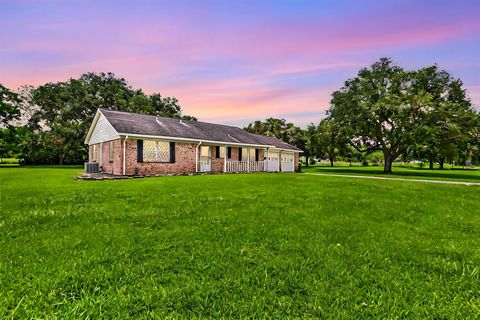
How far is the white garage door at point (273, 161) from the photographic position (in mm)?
25544

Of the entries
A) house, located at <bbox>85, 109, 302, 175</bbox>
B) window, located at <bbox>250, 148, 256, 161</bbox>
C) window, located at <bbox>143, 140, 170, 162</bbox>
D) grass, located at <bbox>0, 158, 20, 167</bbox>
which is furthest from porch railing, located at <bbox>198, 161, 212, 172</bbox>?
grass, located at <bbox>0, 158, 20, 167</bbox>

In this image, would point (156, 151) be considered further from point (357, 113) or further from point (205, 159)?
point (357, 113)

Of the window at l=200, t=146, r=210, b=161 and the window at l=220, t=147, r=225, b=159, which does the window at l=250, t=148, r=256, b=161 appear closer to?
the window at l=220, t=147, r=225, b=159

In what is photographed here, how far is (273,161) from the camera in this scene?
26.5 meters

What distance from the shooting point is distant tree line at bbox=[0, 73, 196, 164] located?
3319 centimetres

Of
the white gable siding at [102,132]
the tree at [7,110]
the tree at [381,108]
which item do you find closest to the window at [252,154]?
the tree at [381,108]

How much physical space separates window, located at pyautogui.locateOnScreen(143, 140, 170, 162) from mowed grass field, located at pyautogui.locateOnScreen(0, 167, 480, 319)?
1152cm

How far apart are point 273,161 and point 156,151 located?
1338cm

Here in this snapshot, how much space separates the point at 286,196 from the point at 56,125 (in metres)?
37.2

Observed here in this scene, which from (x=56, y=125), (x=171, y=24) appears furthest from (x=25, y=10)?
(x=56, y=125)

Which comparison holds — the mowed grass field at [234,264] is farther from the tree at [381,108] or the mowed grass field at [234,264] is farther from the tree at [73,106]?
the tree at [73,106]

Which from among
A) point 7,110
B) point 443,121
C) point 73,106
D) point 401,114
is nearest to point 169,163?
point 7,110

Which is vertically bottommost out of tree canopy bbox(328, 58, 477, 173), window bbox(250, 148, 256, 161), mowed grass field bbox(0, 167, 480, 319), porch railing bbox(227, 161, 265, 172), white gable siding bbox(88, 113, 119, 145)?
mowed grass field bbox(0, 167, 480, 319)

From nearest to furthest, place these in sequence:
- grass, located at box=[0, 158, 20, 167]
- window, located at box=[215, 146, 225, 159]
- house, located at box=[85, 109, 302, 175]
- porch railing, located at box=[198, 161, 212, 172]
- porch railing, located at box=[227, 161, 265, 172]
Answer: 1. house, located at box=[85, 109, 302, 175]
2. porch railing, located at box=[198, 161, 212, 172]
3. window, located at box=[215, 146, 225, 159]
4. porch railing, located at box=[227, 161, 265, 172]
5. grass, located at box=[0, 158, 20, 167]
